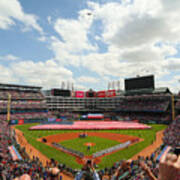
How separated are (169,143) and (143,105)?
42.9 meters

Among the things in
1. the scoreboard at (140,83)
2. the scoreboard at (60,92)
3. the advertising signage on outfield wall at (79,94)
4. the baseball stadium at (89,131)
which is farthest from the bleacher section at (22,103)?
the scoreboard at (140,83)

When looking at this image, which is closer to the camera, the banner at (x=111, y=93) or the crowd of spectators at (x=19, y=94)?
the crowd of spectators at (x=19, y=94)

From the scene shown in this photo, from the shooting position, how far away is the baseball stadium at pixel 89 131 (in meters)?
18.0

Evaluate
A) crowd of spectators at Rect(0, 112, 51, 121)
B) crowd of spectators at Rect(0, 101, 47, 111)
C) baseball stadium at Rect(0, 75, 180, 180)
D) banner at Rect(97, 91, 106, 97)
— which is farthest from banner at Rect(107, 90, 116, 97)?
crowd of spectators at Rect(0, 101, 47, 111)

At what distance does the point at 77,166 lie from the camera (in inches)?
813

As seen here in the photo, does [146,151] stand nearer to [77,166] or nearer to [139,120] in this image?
[77,166]

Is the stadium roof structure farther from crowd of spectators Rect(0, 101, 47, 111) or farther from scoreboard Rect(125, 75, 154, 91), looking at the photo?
scoreboard Rect(125, 75, 154, 91)

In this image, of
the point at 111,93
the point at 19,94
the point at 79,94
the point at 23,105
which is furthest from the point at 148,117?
the point at 19,94

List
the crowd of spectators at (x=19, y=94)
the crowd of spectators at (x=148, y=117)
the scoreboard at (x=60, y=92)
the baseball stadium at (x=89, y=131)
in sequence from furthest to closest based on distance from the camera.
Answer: the scoreboard at (x=60, y=92), the crowd of spectators at (x=19, y=94), the crowd of spectators at (x=148, y=117), the baseball stadium at (x=89, y=131)

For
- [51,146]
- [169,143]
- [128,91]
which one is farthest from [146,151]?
[128,91]

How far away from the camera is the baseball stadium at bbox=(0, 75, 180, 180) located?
18.0 metres

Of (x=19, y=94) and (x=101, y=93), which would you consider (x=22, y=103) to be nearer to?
(x=19, y=94)

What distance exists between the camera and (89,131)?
46438mm

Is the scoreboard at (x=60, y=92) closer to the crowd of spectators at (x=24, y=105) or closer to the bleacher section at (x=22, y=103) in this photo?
Answer: the bleacher section at (x=22, y=103)
